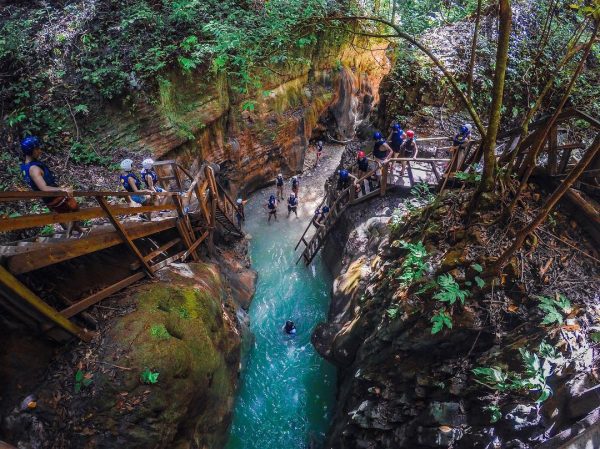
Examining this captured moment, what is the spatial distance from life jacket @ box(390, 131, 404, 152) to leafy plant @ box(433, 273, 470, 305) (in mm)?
6039

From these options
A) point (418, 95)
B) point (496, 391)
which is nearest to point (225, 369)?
point (496, 391)

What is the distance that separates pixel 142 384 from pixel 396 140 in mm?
9272

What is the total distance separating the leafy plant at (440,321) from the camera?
5.20 meters

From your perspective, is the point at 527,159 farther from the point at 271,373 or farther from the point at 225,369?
the point at 271,373

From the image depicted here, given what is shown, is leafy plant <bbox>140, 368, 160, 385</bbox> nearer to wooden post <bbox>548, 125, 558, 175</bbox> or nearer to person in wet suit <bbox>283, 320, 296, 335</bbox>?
person in wet suit <bbox>283, 320, 296, 335</bbox>

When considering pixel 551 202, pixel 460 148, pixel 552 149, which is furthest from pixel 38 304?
pixel 460 148

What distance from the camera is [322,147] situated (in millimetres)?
21531

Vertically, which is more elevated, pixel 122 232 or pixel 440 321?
pixel 122 232

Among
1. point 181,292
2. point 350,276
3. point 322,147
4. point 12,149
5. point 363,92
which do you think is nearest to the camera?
point 181,292

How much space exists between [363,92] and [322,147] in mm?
5407

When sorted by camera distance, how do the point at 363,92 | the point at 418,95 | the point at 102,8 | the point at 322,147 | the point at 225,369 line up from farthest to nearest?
the point at 363,92
the point at 322,147
the point at 418,95
the point at 102,8
the point at 225,369

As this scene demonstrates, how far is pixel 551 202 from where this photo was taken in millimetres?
4352

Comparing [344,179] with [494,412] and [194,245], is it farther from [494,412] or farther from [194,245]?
[494,412]

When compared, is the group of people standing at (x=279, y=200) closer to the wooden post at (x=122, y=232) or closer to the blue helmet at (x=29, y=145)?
the wooden post at (x=122, y=232)
